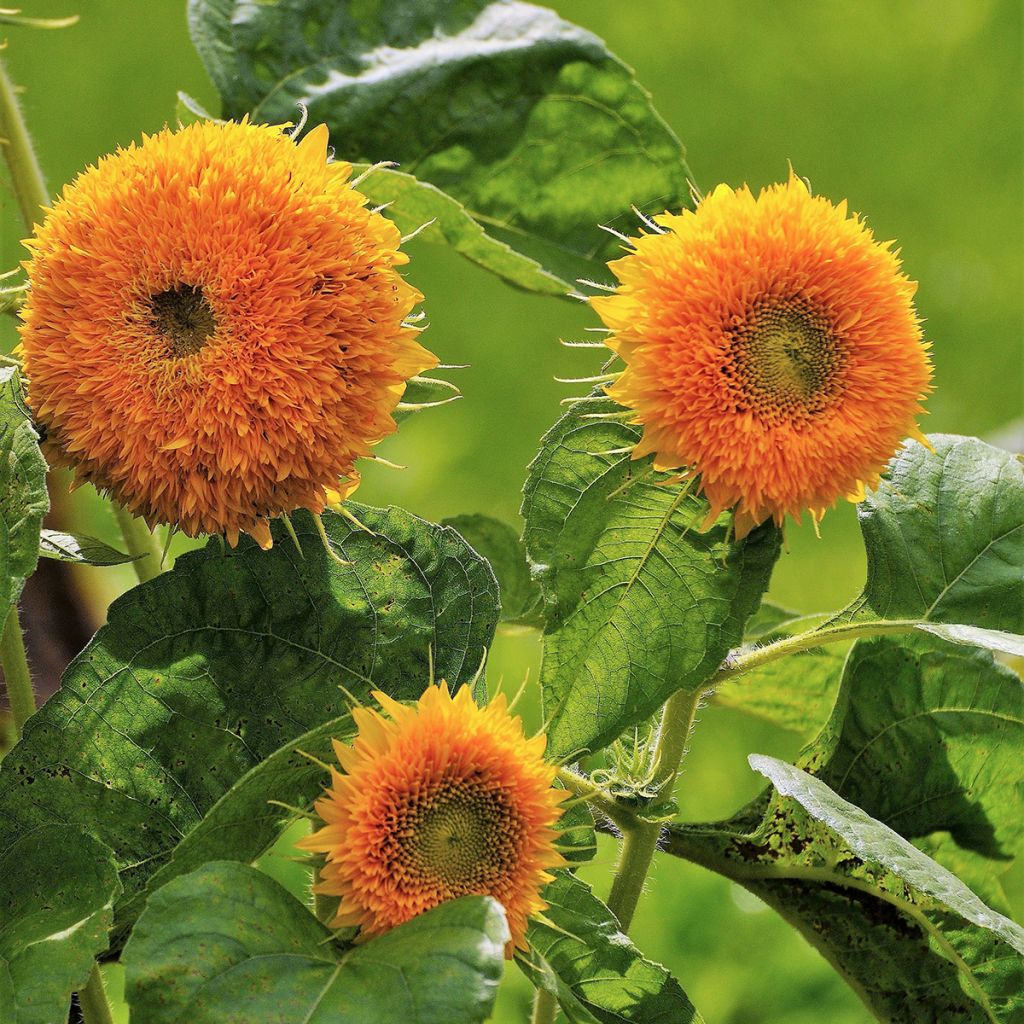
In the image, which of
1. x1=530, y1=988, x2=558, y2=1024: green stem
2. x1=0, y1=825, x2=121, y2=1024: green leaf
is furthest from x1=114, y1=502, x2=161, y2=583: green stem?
x1=530, y1=988, x2=558, y2=1024: green stem

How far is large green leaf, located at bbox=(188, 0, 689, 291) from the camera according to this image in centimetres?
70

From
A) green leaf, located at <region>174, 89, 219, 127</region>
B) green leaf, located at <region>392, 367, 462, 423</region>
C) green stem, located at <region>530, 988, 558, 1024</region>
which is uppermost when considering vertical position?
green leaf, located at <region>174, 89, 219, 127</region>

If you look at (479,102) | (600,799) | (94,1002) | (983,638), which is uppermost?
(479,102)

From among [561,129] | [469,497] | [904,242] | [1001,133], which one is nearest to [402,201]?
[561,129]

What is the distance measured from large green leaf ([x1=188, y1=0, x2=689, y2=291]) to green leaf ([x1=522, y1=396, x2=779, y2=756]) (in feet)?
0.73

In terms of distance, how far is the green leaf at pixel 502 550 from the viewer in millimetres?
707

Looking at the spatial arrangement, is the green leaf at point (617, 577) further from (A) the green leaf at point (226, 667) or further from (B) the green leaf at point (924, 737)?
(B) the green leaf at point (924, 737)

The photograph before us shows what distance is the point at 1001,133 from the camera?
6.63ft

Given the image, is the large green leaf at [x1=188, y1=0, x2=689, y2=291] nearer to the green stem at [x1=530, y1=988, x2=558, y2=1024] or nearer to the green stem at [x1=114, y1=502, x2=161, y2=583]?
the green stem at [x1=114, y1=502, x2=161, y2=583]

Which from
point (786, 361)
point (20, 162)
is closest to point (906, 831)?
point (786, 361)

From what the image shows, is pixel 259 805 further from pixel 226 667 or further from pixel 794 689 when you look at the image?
pixel 794 689

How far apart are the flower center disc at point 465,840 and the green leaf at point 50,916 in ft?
0.33

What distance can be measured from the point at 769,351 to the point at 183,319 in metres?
0.19

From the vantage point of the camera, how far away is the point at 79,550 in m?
0.53
